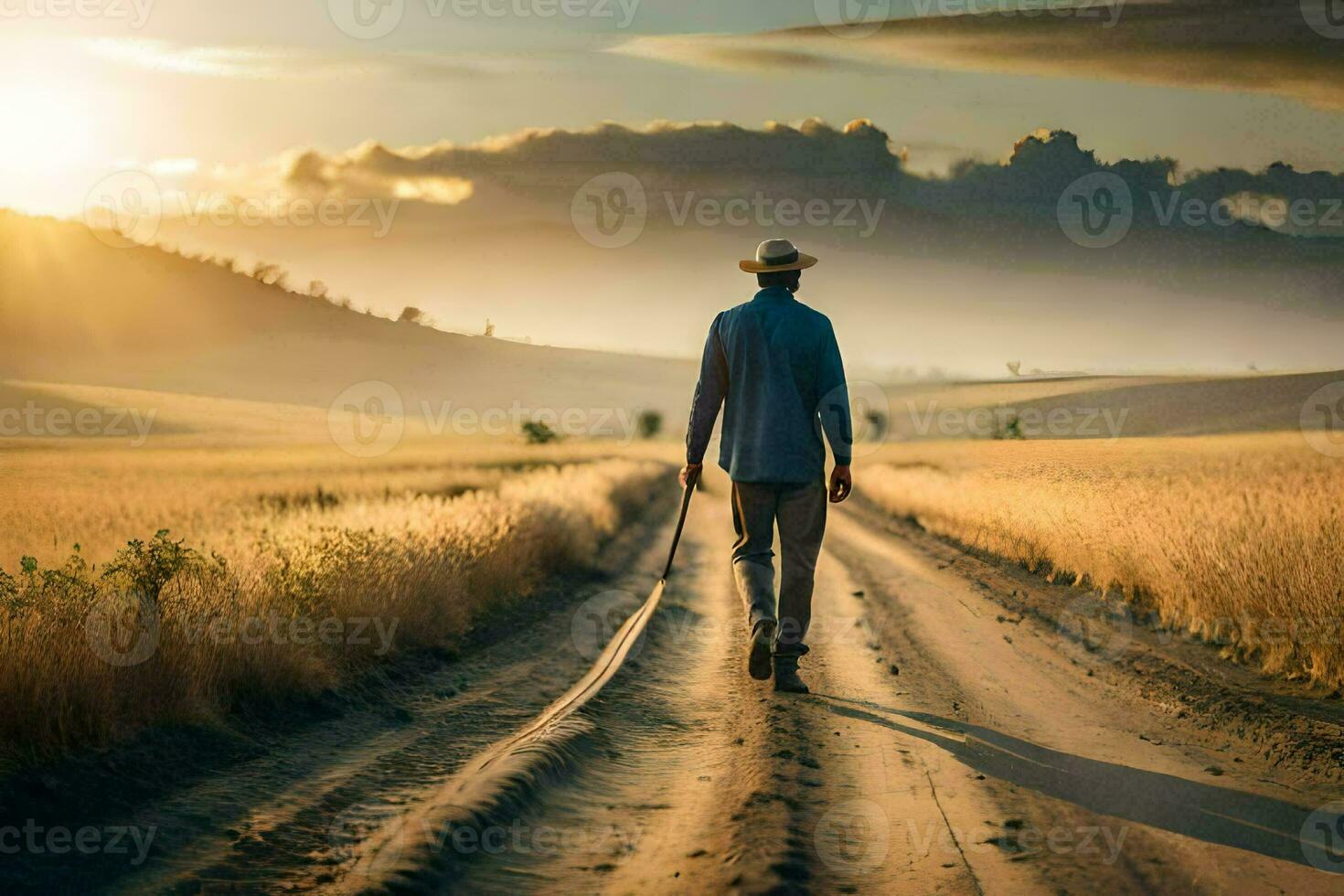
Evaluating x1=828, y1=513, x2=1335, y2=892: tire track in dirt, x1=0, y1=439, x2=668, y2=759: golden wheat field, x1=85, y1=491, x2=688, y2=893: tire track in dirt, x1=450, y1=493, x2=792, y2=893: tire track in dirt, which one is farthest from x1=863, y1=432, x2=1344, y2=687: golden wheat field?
x1=0, y1=439, x2=668, y2=759: golden wheat field

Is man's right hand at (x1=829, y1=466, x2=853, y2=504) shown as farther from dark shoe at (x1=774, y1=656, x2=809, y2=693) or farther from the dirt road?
the dirt road

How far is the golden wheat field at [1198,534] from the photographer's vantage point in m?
7.93

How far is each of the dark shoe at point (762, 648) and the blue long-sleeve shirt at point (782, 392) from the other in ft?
3.32

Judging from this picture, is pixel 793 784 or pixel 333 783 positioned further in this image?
pixel 333 783

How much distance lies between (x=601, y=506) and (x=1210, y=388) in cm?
6167

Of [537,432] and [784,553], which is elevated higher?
[537,432]

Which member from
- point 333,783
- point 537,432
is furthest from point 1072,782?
point 537,432

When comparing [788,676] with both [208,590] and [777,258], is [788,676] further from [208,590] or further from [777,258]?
[208,590]

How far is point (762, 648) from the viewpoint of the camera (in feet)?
22.5

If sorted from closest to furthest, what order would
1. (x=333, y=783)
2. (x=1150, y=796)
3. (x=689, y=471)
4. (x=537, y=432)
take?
(x=1150, y=796) < (x=333, y=783) < (x=689, y=471) < (x=537, y=432)

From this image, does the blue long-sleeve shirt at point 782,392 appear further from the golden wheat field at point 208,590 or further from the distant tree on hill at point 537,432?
the distant tree on hill at point 537,432

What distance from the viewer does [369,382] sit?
111125 mm

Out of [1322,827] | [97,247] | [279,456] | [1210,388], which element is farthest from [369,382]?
[1322,827]

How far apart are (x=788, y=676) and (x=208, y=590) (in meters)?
4.23
